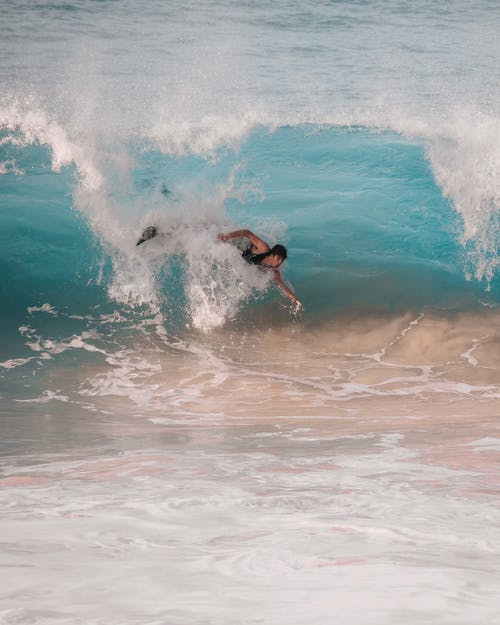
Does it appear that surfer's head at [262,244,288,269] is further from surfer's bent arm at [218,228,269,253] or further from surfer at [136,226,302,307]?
surfer's bent arm at [218,228,269,253]

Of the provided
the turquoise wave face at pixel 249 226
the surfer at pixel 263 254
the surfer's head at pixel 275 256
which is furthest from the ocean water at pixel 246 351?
the surfer's head at pixel 275 256

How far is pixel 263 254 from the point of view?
850 cm

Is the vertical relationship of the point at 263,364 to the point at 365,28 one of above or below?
below

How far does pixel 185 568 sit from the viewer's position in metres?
2.18

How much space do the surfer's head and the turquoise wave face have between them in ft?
2.77

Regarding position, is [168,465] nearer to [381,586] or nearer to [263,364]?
[381,586]

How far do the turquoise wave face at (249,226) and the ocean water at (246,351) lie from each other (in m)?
0.05

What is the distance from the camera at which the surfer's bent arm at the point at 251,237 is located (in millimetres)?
8148

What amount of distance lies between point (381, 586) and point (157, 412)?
4.36 metres

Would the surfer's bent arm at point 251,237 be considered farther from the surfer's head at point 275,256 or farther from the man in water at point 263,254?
the surfer's head at point 275,256

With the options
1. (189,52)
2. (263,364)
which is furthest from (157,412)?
(189,52)

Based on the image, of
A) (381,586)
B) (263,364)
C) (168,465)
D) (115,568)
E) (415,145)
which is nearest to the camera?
(381,586)

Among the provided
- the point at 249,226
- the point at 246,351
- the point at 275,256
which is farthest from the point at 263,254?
the point at 249,226

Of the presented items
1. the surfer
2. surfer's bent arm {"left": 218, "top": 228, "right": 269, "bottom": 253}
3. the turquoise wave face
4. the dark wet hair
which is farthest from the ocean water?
the dark wet hair
